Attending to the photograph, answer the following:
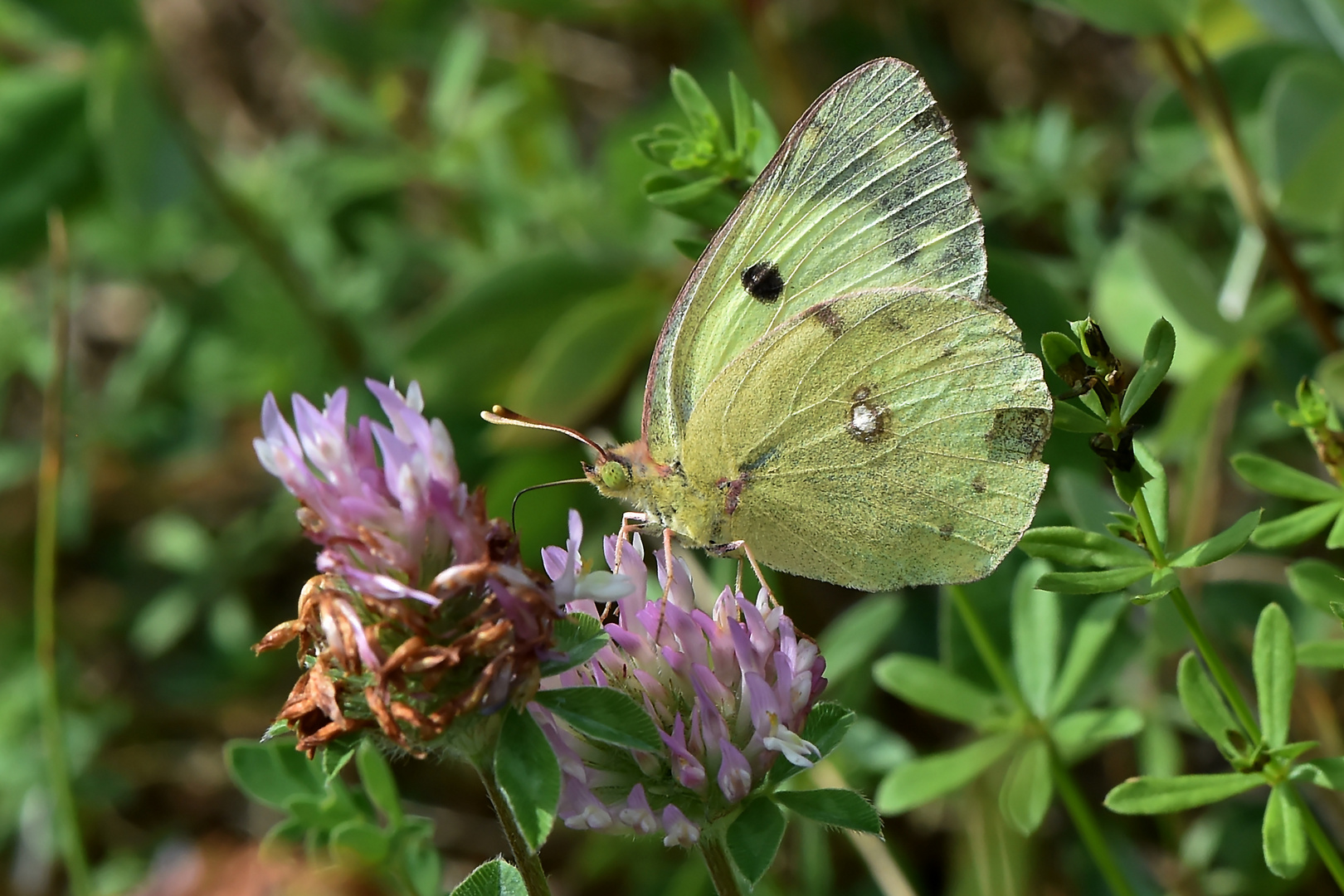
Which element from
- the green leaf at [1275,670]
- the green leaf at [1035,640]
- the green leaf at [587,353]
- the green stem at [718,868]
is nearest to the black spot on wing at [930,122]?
the green leaf at [1035,640]

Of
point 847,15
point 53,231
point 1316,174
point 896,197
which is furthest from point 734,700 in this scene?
point 847,15

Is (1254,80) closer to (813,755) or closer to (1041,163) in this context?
(1041,163)

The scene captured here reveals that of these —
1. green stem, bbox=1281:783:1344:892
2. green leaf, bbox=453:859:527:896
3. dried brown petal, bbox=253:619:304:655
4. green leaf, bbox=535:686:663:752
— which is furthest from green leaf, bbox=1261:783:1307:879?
dried brown petal, bbox=253:619:304:655

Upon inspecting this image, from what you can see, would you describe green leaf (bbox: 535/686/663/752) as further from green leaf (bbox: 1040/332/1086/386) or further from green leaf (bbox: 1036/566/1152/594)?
green leaf (bbox: 1040/332/1086/386)

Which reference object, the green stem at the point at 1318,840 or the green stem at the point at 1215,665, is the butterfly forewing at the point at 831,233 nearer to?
the green stem at the point at 1215,665

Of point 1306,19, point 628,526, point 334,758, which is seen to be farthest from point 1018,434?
point 1306,19

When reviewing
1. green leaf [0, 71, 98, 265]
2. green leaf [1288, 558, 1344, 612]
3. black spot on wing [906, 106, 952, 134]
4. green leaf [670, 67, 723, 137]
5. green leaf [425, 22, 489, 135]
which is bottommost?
Result: green leaf [1288, 558, 1344, 612]

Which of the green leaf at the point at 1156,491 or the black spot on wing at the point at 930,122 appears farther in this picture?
the black spot on wing at the point at 930,122
